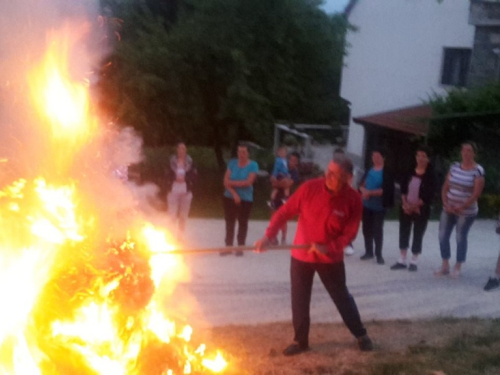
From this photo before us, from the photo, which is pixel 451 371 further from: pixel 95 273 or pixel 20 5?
pixel 20 5

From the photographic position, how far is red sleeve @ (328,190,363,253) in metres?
5.46

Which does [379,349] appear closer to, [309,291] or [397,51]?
[309,291]

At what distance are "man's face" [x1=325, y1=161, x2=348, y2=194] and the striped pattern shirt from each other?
331cm

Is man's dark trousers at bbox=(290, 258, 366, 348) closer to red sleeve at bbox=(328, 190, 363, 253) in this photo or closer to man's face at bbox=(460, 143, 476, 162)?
red sleeve at bbox=(328, 190, 363, 253)

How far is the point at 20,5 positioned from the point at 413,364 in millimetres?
4057

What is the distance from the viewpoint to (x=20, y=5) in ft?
15.9

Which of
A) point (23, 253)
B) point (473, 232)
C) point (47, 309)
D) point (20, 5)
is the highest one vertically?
point (20, 5)

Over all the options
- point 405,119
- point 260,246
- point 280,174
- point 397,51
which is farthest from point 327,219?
point 397,51

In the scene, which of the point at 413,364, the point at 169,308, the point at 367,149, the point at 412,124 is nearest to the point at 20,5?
the point at 169,308

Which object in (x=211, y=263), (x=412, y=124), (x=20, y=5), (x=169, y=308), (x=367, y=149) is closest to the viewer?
(x=20, y=5)

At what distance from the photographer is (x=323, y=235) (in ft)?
17.9

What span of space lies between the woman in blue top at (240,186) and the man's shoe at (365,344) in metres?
3.36

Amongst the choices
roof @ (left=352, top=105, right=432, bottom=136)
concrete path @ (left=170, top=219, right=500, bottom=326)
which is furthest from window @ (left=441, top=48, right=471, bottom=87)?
concrete path @ (left=170, top=219, right=500, bottom=326)

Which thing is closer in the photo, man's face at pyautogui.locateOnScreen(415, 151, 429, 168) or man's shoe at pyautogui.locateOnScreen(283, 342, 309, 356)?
man's shoe at pyautogui.locateOnScreen(283, 342, 309, 356)
